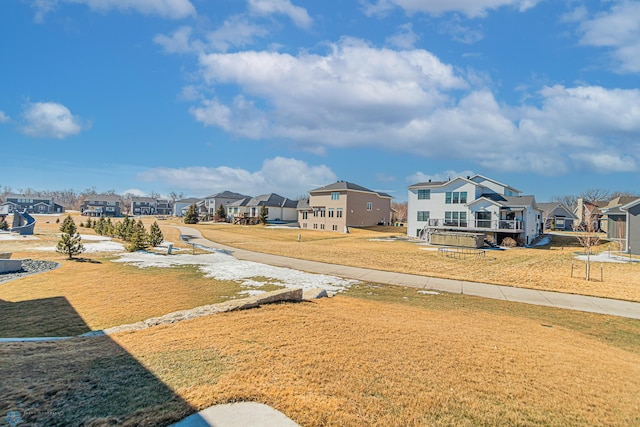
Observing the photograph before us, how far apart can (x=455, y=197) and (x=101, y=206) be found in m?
107

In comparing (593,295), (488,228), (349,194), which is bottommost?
(593,295)

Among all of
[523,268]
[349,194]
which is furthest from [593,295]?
[349,194]

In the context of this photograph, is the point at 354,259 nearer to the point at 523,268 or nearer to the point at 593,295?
the point at 523,268

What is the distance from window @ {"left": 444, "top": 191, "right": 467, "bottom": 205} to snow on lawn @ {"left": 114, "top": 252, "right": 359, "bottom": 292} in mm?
26404

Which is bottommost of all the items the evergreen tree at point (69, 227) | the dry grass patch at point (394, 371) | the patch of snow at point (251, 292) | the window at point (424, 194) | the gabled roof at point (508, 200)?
the patch of snow at point (251, 292)

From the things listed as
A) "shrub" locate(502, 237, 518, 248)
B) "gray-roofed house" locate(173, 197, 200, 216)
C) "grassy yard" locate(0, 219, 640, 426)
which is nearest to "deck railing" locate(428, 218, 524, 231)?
"shrub" locate(502, 237, 518, 248)

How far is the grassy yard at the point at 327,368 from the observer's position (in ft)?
12.3

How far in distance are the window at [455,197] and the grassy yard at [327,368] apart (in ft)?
96.6

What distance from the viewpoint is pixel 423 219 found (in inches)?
1633

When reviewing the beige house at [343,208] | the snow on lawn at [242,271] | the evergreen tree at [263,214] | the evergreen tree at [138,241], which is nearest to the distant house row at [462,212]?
the beige house at [343,208]

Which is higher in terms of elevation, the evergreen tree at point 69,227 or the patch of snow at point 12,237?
the evergreen tree at point 69,227

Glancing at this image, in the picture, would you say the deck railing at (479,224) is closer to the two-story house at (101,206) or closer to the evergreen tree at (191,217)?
the evergreen tree at (191,217)

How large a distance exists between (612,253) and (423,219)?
1791 centimetres

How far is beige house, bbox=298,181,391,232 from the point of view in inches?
2098
